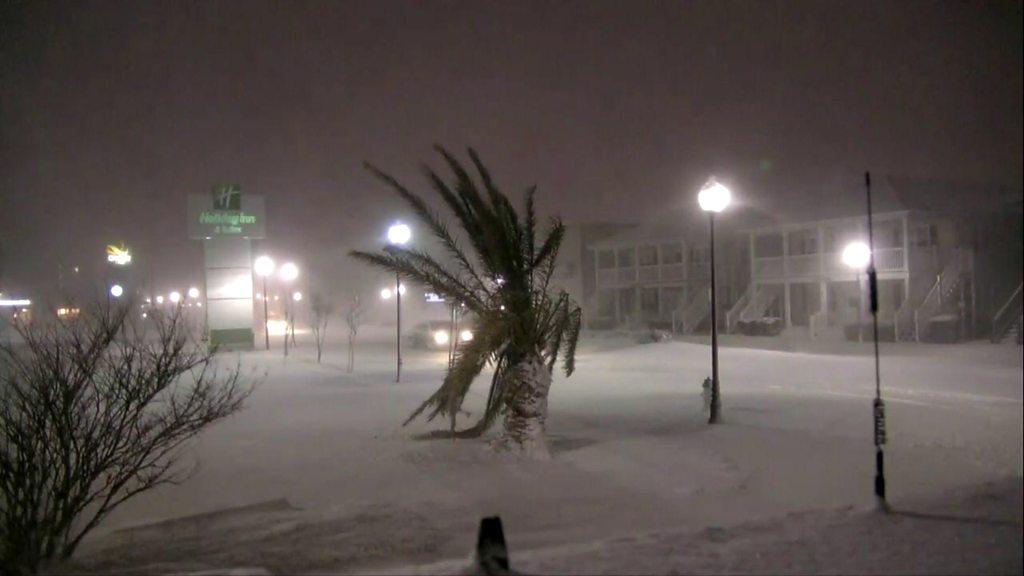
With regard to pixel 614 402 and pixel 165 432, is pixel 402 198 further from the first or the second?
pixel 614 402

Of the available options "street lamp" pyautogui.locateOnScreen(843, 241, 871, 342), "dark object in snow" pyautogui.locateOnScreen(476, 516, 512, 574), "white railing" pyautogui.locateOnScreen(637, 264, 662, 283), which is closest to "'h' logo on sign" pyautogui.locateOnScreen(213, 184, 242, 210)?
"white railing" pyautogui.locateOnScreen(637, 264, 662, 283)

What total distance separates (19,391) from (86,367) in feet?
1.96

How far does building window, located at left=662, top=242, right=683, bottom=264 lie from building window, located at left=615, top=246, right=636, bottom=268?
316 cm

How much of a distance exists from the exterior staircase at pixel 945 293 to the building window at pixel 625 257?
22858 mm

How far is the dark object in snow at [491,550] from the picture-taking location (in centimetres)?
664

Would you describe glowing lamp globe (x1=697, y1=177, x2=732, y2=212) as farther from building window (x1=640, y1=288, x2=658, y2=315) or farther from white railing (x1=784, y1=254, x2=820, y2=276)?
building window (x1=640, y1=288, x2=658, y2=315)

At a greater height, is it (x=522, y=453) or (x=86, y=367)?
(x=86, y=367)

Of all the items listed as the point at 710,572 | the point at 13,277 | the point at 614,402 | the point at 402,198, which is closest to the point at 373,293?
the point at 13,277

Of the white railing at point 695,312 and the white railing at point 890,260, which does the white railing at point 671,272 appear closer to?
the white railing at point 695,312

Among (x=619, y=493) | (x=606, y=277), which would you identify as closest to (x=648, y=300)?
(x=606, y=277)

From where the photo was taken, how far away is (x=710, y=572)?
6.59 meters

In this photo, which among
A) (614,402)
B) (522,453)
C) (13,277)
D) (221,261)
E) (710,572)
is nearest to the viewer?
(710,572)

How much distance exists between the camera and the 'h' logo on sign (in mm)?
45625

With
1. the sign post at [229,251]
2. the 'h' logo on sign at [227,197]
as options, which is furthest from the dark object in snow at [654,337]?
the 'h' logo on sign at [227,197]
